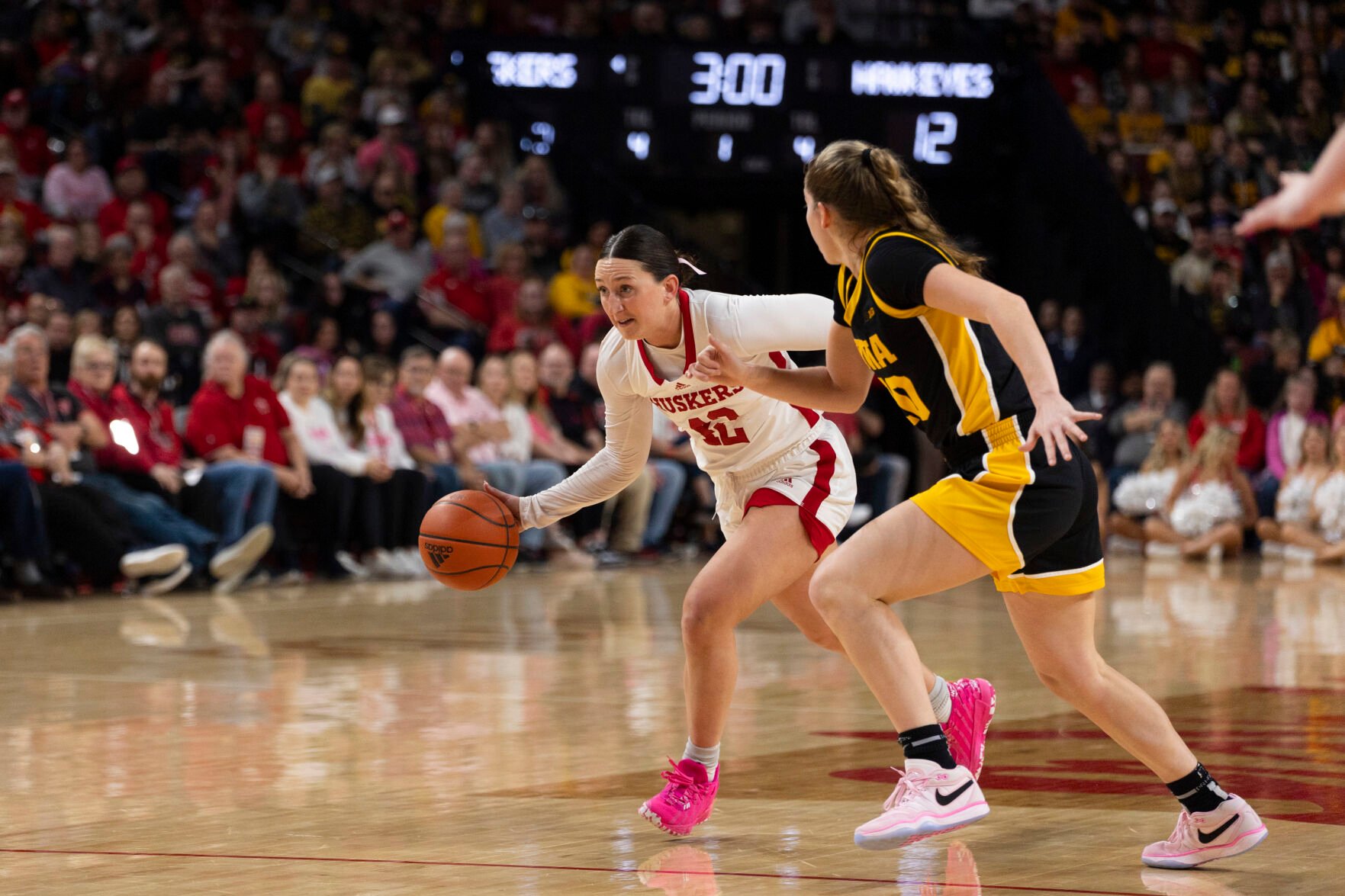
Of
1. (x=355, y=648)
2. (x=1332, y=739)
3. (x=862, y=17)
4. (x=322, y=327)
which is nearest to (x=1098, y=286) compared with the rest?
(x=862, y=17)

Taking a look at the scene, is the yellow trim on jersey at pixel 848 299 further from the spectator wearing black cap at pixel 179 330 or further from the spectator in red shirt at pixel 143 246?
the spectator in red shirt at pixel 143 246

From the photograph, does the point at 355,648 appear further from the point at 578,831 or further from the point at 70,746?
the point at 578,831

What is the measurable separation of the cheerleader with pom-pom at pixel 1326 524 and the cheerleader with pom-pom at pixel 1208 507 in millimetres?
449

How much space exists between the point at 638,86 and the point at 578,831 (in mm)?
13375

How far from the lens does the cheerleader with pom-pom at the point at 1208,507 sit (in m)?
14.4

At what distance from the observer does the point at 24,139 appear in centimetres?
1463

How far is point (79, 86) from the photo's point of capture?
50.4 feet

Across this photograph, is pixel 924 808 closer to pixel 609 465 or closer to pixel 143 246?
pixel 609 465

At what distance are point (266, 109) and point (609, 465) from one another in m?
11.9

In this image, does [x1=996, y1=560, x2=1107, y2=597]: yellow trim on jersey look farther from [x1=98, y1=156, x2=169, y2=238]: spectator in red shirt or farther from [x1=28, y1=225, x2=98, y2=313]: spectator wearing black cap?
[x1=98, y1=156, x2=169, y2=238]: spectator in red shirt

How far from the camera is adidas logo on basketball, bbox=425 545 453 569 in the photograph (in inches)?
189

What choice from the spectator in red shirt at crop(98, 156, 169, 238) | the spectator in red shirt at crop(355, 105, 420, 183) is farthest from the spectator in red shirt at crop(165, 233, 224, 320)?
the spectator in red shirt at crop(355, 105, 420, 183)

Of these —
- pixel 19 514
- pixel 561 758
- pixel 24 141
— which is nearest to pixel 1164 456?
pixel 19 514

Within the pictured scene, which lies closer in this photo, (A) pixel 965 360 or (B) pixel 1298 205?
(B) pixel 1298 205
